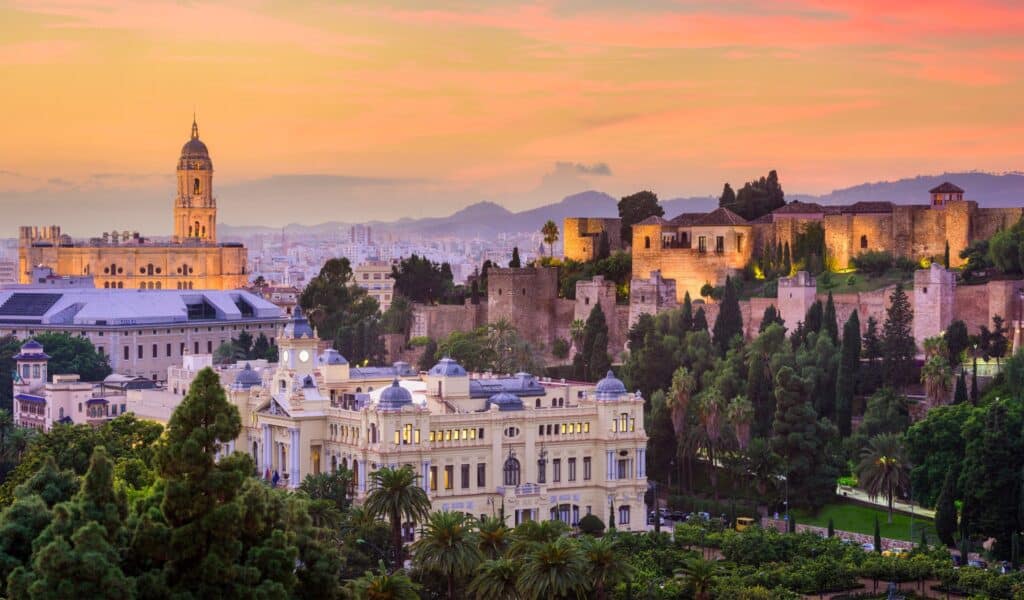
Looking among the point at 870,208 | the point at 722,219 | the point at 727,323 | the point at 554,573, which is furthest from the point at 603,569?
the point at 722,219

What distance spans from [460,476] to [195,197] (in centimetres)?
9864

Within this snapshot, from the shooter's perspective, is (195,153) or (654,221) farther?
(195,153)

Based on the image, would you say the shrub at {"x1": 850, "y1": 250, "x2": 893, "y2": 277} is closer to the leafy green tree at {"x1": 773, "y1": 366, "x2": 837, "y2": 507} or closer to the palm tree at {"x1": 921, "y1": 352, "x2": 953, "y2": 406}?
the palm tree at {"x1": 921, "y1": 352, "x2": 953, "y2": 406}

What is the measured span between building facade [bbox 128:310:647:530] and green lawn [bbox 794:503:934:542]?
548 centimetres

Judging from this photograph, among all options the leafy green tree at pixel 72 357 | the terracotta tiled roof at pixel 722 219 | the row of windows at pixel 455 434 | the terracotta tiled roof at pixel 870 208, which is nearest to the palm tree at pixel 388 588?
the row of windows at pixel 455 434

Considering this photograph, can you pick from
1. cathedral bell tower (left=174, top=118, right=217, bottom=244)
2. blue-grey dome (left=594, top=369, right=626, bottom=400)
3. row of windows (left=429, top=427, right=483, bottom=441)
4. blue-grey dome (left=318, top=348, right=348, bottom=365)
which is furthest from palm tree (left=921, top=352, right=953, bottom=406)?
cathedral bell tower (left=174, top=118, right=217, bottom=244)

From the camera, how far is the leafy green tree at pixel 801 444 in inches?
2354

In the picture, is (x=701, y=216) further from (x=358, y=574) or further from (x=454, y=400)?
(x=358, y=574)

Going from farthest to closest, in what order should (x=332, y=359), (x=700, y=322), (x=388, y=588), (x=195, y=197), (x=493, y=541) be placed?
1. (x=195, y=197)
2. (x=700, y=322)
3. (x=332, y=359)
4. (x=493, y=541)
5. (x=388, y=588)

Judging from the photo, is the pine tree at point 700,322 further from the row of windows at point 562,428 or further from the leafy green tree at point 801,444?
the row of windows at point 562,428

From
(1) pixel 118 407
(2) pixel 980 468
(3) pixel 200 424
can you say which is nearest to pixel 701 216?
(1) pixel 118 407

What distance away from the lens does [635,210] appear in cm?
9650

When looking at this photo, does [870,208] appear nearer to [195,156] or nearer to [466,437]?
[466,437]

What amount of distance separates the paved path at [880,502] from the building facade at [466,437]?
642cm
